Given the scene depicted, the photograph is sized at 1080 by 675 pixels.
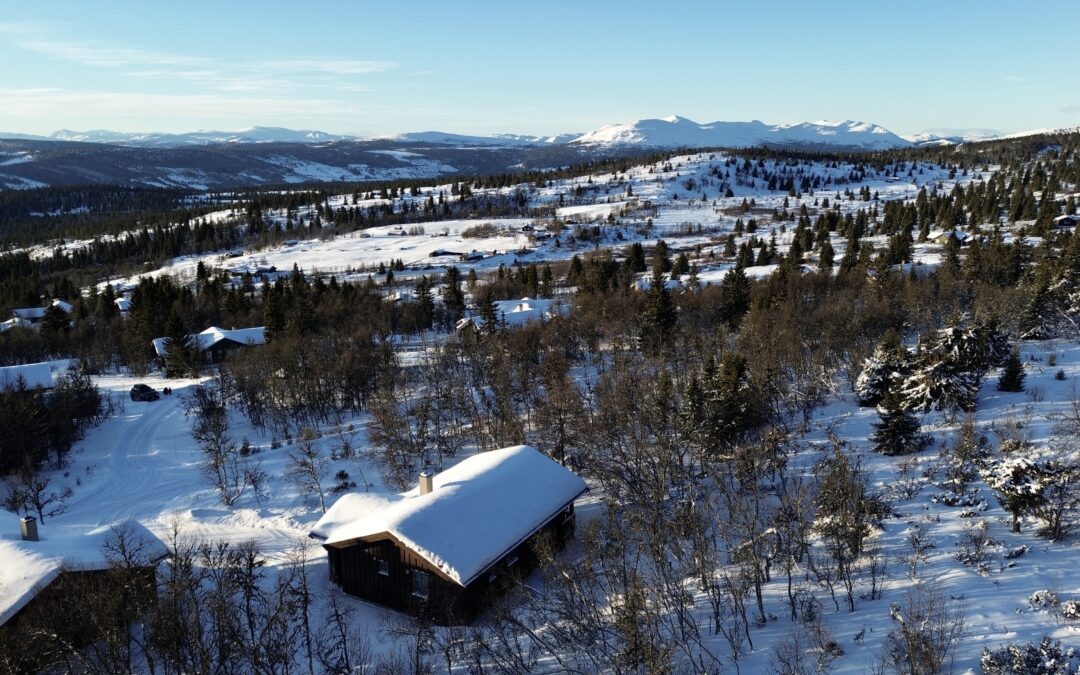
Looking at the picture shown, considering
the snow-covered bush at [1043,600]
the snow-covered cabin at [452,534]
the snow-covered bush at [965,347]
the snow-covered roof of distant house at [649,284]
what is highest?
the snow-covered bush at [965,347]

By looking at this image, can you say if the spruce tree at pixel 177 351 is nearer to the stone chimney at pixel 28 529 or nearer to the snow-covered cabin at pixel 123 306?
the snow-covered cabin at pixel 123 306

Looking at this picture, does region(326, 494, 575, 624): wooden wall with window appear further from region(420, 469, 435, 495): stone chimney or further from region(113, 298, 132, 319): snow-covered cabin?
region(113, 298, 132, 319): snow-covered cabin

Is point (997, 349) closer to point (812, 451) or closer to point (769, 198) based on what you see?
point (812, 451)

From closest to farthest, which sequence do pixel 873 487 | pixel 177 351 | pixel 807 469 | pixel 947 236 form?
pixel 873 487 → pixel 807 469 → pixel 177 351 → pixel 947 236

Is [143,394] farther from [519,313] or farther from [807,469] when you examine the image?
[807,469]

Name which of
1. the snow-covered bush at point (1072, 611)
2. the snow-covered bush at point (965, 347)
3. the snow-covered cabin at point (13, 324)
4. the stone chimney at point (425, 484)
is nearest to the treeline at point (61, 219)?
the snow-covered cabin at point (13, 324)

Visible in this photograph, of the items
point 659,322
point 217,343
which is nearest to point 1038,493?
point 659,322
